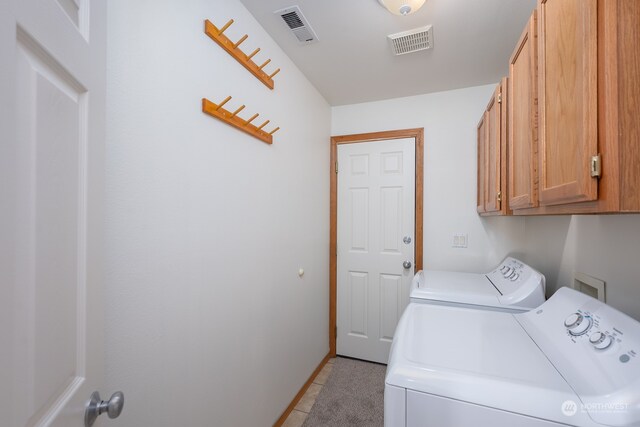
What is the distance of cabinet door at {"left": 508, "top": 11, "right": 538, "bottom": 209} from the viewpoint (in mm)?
1040

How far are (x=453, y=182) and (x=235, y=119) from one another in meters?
1.86

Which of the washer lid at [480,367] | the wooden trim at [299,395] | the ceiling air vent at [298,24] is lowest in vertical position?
the wooden trim at [299,395]

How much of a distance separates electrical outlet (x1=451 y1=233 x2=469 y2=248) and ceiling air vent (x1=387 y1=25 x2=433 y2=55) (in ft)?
4.73

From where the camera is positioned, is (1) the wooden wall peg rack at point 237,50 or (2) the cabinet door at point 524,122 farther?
(1) the wooden wall peg rack at point 237,50

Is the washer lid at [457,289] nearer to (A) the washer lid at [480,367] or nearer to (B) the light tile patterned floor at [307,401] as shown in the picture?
(A) the washer lid at [480,367]

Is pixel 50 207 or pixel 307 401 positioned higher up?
pixel 50 207

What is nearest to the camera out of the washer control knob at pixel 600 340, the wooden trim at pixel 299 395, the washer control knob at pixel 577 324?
the washer control knob at pixel 600 340

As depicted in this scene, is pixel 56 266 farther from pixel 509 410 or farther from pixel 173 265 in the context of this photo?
pixel 509 410

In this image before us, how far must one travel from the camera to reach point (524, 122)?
3.81 ft

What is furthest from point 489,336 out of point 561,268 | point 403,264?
point 403,264

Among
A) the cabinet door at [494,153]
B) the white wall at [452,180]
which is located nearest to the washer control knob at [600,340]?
the cabinet door at [494,153]

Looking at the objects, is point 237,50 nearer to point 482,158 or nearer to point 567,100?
point 567,100

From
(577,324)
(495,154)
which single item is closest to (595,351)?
(577,324)

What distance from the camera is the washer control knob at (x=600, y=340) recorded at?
809 millimetres
